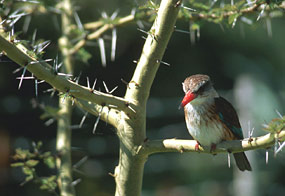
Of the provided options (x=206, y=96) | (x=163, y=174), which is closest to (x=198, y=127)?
(x=206, y=96)

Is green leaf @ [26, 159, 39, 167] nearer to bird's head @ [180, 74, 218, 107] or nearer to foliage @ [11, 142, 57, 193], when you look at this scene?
foliage @ [11, 142, 57, 193]

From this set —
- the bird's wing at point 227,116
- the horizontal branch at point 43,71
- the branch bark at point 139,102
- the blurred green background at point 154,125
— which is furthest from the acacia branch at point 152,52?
the blurred green background at point 154,125

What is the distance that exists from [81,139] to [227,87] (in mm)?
3729

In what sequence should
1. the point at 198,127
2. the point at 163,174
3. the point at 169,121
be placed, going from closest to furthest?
the point at 198,127 → the point at 163,174 → the point at 169,121

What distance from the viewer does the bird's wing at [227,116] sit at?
3.56 metres

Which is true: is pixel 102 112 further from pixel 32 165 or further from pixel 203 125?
→ pixel 203 125

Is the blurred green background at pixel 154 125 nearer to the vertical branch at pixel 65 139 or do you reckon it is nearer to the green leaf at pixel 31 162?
the vertical branch at pixel 65 139

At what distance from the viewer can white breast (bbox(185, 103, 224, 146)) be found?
3.27 metres

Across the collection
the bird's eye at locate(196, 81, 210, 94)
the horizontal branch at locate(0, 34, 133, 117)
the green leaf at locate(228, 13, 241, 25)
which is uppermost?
the green leaf at locate(228, 13, 241, 25)

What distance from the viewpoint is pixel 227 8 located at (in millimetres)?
2918

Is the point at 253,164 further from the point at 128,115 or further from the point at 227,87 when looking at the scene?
the point at 128,115

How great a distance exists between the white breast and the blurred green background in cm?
255

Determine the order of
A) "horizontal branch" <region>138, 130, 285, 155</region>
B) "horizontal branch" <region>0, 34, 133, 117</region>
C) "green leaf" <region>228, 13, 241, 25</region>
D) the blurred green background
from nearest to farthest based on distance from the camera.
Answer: "horizontal branch" <region>0, 34, 133, 117</region> < "horizontal branch" <region>138, 130, 285, 155</region> < "green leaf" <region>228, 13, 241, 25</region> < the blurred green background

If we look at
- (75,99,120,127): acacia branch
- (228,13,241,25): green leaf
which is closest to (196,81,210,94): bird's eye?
(228,13,241,25): green leaf
